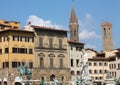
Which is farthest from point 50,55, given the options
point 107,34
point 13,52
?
point 107,34

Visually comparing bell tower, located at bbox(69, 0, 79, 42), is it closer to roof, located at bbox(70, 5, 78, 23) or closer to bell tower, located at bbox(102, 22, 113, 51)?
roof, located at bbox(70, 5, 78, 23)

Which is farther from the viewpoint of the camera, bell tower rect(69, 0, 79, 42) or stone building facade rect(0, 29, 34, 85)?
bell tower rect(69, 0, 79, 42)

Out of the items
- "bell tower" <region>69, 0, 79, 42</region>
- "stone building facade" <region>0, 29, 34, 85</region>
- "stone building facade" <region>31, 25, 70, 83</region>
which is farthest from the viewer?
"bell tower" <region>69, 0, 79, 42</region>

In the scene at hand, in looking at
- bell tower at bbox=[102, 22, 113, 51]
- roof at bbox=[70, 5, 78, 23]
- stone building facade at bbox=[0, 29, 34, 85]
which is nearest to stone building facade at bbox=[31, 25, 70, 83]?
stone building facade at bbox=[0, 29, 34, 85]

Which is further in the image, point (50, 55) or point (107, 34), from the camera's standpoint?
point (107, 34)

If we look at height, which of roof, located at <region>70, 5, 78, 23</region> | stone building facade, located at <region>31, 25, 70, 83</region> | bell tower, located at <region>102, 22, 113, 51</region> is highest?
roof, located at <region>70, 5, 78, 23</region>

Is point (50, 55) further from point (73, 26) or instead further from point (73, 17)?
point (73, 26)

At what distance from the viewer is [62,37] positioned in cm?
5634

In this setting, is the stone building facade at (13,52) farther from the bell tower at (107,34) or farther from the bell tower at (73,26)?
the bell tower at (73,26)

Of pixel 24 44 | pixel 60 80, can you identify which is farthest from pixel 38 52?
pixel 60 80

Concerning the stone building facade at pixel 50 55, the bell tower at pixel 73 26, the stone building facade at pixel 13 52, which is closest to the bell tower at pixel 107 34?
the bell tower at pixel 73 26

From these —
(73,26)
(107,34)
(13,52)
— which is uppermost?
(73,26)

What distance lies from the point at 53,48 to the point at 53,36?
199cm

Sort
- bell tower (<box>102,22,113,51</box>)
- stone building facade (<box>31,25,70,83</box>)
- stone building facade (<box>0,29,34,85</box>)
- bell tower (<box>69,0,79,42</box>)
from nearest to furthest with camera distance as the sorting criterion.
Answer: stone building facade (<box>0,29,34,85</box>)
stone building facade (<box>31,25,70,83</box>)
bell tower (<box>102,22,113,51</box>)
bell tower (<box>69,0,79,42</box>)
